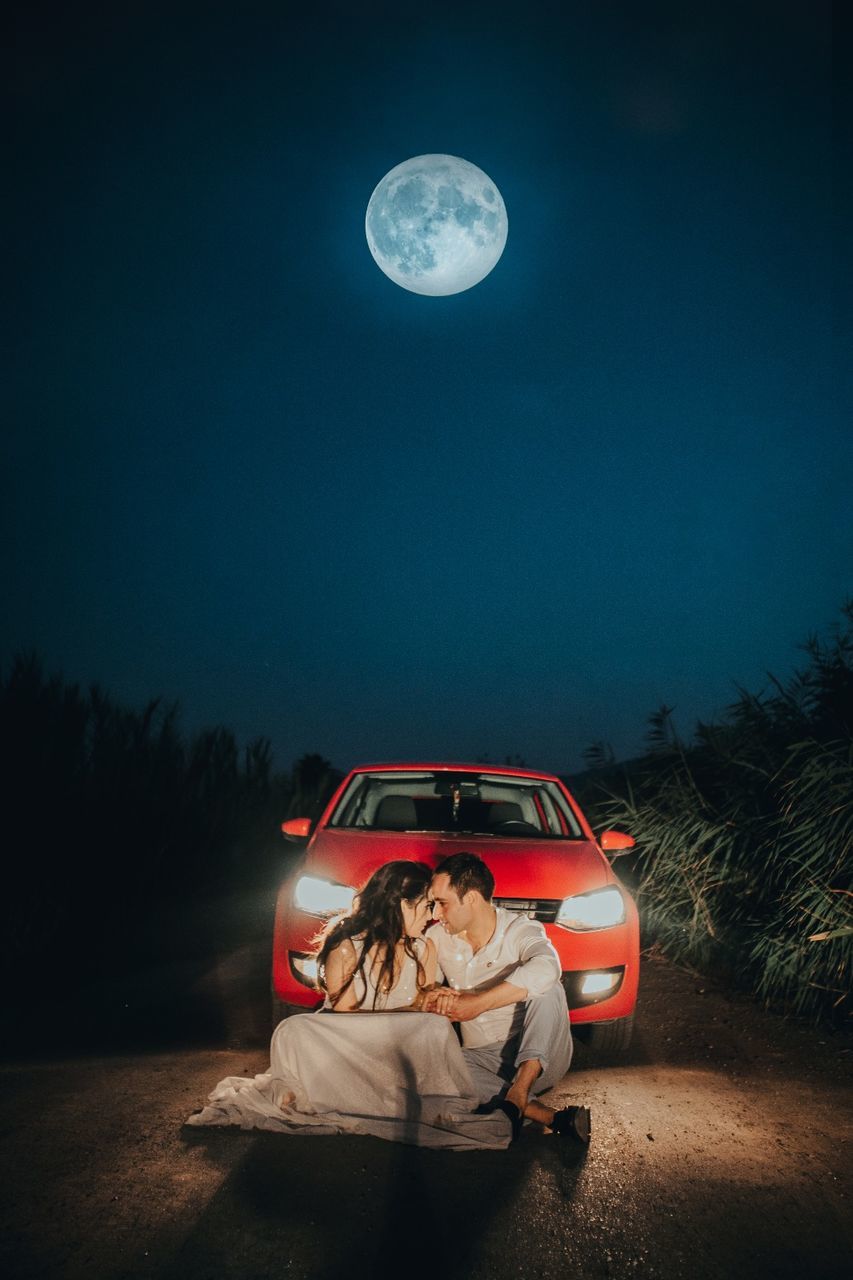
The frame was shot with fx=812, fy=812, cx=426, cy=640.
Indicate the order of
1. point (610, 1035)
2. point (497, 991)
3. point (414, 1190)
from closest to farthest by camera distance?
point (414, 1190) < point (497, 991) < point (610, 1035)

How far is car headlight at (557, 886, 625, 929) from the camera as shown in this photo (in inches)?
158

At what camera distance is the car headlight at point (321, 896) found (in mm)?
4004

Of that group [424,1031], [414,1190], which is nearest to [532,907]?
[424,1031]

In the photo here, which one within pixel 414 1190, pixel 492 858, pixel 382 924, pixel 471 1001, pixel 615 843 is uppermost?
pixel 615 843

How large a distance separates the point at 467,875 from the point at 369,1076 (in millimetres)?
888

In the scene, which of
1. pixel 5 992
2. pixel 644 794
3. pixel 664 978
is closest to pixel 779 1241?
pixel 664 978

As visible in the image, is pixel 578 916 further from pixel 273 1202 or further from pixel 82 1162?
pixel 82 1162

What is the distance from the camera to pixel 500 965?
12.0 ft

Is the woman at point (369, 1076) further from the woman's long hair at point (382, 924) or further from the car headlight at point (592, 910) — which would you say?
the car headlight at point (592, 910)

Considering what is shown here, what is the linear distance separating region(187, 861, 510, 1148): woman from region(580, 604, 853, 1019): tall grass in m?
2.97

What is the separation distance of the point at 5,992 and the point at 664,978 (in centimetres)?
505

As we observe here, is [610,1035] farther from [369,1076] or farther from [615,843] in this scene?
[369,1076]

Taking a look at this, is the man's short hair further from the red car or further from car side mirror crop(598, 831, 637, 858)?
car side mirror crop(598, 831, 637, 858)

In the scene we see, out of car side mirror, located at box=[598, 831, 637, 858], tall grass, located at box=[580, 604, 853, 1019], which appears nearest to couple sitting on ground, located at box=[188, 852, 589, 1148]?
car side mirror, located at box=[598, 831, 637, 858]
